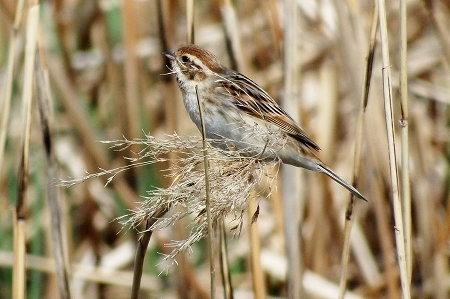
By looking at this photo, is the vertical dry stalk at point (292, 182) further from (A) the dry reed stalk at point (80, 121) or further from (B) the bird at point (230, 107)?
(A) the dry reed stalk at point (80, 121)

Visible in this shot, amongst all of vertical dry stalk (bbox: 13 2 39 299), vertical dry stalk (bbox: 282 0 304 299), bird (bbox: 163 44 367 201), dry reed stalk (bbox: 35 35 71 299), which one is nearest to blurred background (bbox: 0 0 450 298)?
vertical dry stalk (bbox: 282 0 304 299)

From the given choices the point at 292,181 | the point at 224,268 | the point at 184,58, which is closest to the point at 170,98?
the point at 184,58

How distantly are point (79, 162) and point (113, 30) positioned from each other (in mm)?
790

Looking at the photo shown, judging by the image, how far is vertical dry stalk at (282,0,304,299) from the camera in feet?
7.55

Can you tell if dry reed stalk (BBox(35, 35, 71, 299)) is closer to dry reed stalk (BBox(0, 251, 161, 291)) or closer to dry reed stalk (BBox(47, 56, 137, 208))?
dry reed stalk (BBox(47, 56, 137, 208))

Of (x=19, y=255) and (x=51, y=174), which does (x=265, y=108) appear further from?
(x=19, y=255)

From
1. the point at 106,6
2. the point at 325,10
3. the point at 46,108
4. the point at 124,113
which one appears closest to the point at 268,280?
the point at 124,113

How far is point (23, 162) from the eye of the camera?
2.03 metres

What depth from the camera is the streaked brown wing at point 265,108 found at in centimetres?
241

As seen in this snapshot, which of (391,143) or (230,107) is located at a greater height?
(230,107)

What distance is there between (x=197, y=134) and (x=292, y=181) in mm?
1154

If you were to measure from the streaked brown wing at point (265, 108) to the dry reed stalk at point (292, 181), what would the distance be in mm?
41

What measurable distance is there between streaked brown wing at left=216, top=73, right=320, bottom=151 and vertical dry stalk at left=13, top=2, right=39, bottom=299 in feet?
2.25

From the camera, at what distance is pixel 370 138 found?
9.39ft
